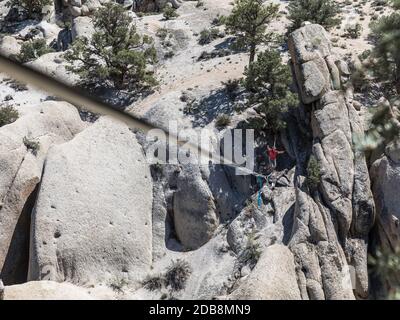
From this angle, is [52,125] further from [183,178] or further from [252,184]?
[252,184]

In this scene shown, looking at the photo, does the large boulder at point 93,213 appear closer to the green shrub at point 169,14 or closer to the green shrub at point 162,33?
the green shrub at point 162,33

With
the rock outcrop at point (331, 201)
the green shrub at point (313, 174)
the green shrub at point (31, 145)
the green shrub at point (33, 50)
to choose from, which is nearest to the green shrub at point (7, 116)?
the green shrub at point (31, 145)

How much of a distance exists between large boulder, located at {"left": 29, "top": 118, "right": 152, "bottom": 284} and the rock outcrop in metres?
9.76

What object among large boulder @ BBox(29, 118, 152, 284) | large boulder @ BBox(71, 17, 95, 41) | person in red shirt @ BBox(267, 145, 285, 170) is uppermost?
large boulder @ BBox(71, 17, 95, 41)

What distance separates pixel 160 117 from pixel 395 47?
25269mm

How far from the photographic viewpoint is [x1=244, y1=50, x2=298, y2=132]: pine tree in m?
25.8

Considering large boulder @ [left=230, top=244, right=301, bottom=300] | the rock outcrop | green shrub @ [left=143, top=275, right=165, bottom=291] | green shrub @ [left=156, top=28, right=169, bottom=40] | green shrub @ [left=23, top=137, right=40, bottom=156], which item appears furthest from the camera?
green shrub @ [left=156, top=28, right=169, bottom=40]

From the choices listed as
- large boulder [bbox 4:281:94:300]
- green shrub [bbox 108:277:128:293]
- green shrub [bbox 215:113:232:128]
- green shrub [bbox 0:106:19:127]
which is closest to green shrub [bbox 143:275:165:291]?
green shrub [bbox 108:277:128:293]

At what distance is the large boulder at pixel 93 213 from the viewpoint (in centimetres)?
2464

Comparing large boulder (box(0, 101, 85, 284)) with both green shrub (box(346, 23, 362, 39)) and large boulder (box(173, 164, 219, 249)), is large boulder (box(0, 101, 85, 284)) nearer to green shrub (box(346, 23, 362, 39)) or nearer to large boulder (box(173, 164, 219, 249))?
large boulder (box(173, 164, 219, 249))

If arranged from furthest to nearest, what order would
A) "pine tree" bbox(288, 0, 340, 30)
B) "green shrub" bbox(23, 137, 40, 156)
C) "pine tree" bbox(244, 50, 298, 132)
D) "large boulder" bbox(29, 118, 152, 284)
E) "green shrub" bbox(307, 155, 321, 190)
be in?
"pine tree" bbox(288, 0, 340, 30) < "green shrub" bbox(23, 137, 40, 156) < "pine tree" bbox(244, 50, 298, 132) < "large boulder" bbox(29, 118, 152, 284) < "green shrub" bbox(307, 155, 321, 190)

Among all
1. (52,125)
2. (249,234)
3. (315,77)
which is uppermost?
(315,77)

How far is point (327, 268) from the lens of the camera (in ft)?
70.5
